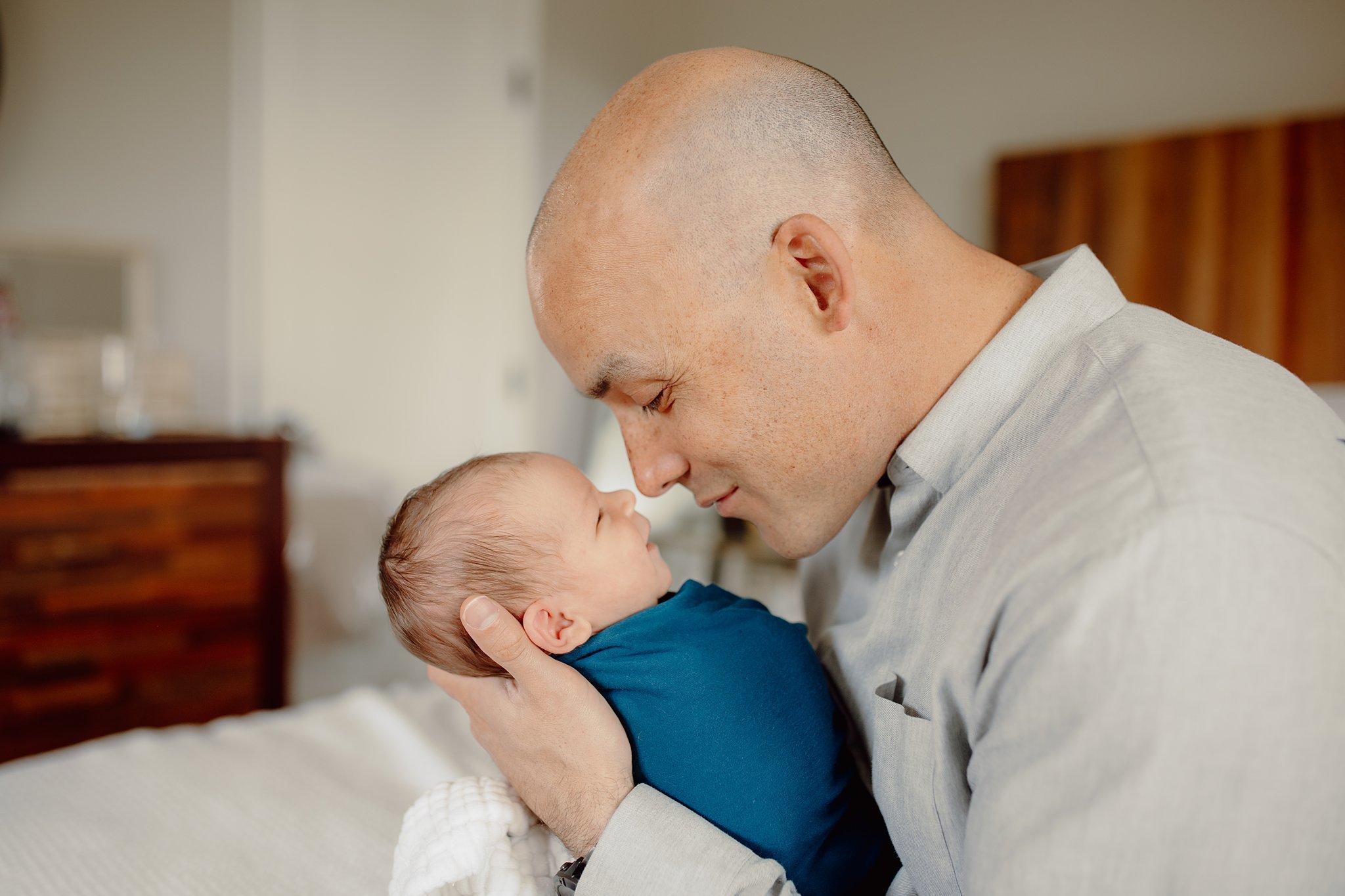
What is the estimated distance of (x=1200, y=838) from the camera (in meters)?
0.58

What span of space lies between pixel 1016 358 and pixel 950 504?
172 mm

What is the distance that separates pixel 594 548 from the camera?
115 cm

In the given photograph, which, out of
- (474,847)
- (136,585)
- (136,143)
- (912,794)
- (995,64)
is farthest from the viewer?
(995,64)

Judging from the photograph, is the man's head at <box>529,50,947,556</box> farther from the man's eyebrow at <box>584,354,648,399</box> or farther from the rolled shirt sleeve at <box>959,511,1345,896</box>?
the rolled shirt sleeve at <box>959,511,1345,896</box>

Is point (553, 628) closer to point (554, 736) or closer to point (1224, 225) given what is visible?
point (554, 736)

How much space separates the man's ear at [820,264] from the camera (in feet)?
3.10

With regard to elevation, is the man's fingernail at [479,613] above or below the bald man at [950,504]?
below

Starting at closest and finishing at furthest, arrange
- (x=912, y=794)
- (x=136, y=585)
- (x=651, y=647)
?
(x=912, y=794)
(x=651, y=647)
(x=136, y=585)

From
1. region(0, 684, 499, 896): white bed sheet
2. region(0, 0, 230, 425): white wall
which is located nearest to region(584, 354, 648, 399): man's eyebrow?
region(0, 684, 499, 896): white bed sheet

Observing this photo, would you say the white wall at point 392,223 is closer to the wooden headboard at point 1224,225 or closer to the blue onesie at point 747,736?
the wooden headboard at point 1224,225

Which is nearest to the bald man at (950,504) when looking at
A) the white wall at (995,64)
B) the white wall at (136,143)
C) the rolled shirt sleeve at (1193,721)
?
the rolled shirt sleeve at (1193,721)

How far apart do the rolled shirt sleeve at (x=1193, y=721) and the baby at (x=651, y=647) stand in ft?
1.29

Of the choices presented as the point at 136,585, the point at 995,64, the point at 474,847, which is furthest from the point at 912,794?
the point at 995,64

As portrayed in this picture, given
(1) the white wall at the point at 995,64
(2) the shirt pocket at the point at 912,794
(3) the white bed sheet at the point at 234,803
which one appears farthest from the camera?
(1) the white wall at the point at 995,64
